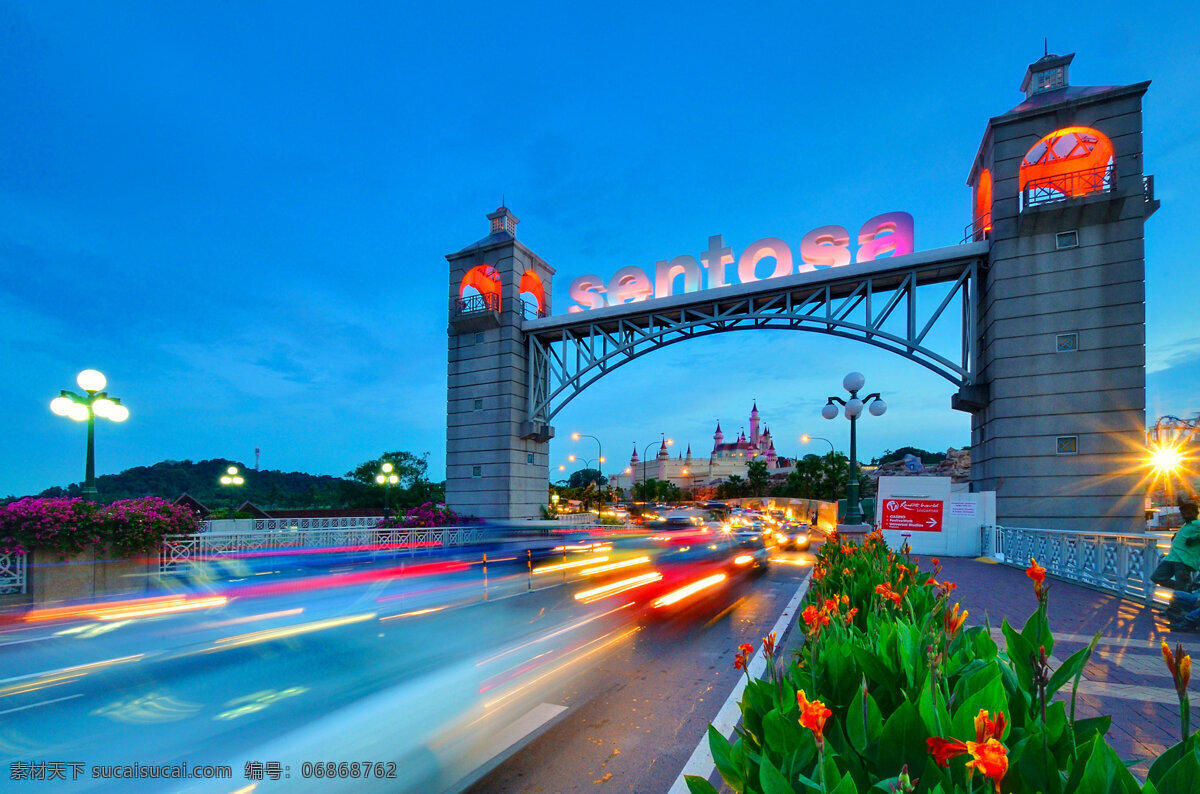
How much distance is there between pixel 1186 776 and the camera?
1495mm

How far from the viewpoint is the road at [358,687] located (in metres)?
4.14

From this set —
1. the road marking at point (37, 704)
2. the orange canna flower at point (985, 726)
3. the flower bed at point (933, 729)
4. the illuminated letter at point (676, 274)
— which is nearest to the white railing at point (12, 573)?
the road marking at point (37, 704)

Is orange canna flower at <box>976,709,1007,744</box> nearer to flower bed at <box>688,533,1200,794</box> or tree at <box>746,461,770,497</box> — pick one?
flower bed at <box>688,533,1200,794</box>

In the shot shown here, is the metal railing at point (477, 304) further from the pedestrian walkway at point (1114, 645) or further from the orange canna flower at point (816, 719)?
the orange canna flower at point (816, 719)

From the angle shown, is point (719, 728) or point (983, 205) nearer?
point (719, 728)

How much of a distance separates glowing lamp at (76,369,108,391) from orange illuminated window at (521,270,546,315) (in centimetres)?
1797

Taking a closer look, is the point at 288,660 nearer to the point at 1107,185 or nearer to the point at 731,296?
the point at 731,296

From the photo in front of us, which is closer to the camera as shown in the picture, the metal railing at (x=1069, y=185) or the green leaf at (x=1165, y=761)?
the green leaf at (x=1165, y=761)

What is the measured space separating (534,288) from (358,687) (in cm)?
2402

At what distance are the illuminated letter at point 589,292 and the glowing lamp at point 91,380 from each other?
18.0m

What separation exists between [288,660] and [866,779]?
20.1 feet

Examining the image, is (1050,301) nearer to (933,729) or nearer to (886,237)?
(886,237)

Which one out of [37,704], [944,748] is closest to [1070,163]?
[944,748]

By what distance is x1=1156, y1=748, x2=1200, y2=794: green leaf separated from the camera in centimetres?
148
